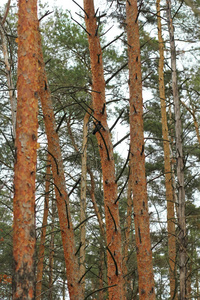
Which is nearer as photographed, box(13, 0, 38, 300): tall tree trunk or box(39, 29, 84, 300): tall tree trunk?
box(13, 0, 38, 300): tall tree trunk

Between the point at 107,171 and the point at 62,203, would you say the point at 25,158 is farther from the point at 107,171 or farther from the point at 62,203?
the point at 107,171

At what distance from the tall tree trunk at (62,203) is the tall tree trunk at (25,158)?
0.74 metres

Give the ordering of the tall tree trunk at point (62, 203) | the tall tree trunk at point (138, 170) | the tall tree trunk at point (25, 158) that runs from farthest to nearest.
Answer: the tall tree trunk at point (138, 170)
the tall tree trunk at point (62, 203)
the tall tree trunk at point (25, 158)

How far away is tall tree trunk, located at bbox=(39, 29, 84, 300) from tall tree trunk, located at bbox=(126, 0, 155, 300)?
100 cm

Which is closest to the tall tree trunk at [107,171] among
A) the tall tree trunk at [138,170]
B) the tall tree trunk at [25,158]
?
the tall tree trunk at [138,170]

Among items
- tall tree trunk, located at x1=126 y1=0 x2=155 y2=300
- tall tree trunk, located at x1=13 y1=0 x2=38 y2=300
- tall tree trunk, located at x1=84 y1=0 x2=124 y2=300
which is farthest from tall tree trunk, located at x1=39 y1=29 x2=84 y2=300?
tall tree trunk, located at x1=126 y1=0 x2=155 y2=300

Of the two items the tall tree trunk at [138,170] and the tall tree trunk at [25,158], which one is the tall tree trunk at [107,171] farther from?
the tall tree trunk at [25,158]

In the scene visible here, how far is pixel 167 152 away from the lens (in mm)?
10977

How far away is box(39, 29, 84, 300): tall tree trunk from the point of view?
3.63 m

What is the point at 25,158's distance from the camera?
2.93 meters

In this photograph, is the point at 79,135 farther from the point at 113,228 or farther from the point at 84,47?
the point at 113,228

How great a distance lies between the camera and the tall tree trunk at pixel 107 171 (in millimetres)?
3652

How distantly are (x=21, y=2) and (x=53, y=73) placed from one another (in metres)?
7.81

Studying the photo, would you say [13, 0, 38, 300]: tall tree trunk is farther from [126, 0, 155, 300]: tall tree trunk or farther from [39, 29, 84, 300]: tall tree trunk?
[126, 0, 155, 300]: tall tree trunk
